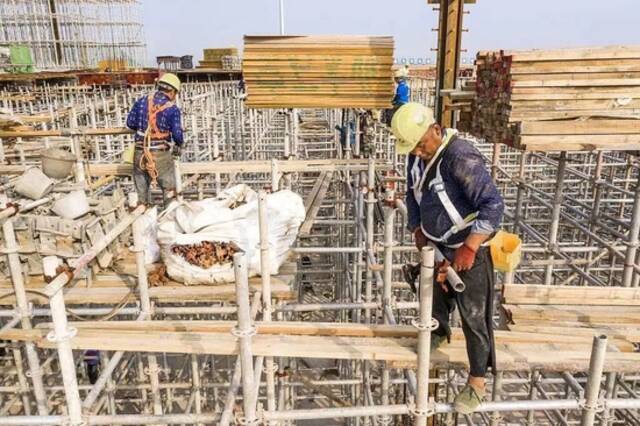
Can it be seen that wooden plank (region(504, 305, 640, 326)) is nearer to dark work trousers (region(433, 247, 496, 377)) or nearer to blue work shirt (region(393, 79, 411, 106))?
dark work trousers (region(433, 247, 496, 377))

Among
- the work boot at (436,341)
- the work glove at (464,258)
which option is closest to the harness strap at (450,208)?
the work glove at (464,258)

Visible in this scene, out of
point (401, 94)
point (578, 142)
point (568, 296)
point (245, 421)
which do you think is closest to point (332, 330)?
point (245, 421)

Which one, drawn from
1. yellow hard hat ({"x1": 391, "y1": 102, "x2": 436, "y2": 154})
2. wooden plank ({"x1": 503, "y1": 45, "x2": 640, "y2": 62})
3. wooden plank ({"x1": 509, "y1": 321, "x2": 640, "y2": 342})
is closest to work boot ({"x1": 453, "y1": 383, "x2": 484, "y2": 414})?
wooden plank ({"x1": 509, "y1": 321, "x2": 640, "y2": 342})

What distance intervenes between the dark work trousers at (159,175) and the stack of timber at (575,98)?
4.88 meters

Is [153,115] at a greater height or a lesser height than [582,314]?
greater

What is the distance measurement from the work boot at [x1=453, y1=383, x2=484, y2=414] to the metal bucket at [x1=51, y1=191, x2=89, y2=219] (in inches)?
179

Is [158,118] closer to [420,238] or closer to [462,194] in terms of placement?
[420,238]

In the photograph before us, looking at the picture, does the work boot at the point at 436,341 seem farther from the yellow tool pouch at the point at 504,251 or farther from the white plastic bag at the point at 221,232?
the white plastic bag at the point at 221,232

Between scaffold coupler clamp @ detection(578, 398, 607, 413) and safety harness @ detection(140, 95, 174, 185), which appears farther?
safety harness @ detection(140, 95, 174, 185)

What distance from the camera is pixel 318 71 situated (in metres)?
7.41

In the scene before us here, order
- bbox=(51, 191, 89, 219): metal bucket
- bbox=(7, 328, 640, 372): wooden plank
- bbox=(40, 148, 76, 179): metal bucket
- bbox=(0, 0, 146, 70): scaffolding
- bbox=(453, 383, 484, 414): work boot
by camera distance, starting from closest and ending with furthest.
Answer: bbox=(453, 383, 484, 414): work boot, bbox=(7, 328, 640, 372): wooden plank, bbox=(51, 191, 89, 219): metal bucket, bbox=(40, 148, 76, 179): metal bucket, bbox=(0, 0, 146, 70): scaffolding

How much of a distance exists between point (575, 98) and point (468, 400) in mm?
3346

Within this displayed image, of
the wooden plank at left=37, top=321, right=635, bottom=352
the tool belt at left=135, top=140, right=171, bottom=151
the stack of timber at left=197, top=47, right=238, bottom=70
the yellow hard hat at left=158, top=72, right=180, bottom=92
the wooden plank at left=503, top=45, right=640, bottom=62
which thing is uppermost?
the stack of timber at left=197, top=47, right=238, bottom=70

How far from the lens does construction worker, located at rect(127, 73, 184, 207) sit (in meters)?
7.04
